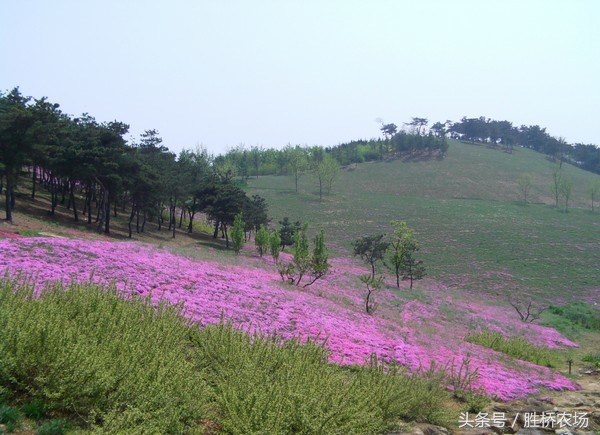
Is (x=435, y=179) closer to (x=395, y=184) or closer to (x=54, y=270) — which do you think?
(x=395, y=184)

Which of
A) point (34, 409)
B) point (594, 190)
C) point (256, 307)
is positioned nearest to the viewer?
point (34, 409)

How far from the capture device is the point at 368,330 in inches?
729

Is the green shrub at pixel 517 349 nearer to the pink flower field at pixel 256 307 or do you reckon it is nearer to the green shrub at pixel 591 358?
the green shrub at pixel 591 358

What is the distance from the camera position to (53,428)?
22.7 feet

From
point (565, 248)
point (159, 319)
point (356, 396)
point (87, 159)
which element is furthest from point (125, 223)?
point (565, 248)

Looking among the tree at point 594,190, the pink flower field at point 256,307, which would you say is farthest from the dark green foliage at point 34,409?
the tree at point 594,190

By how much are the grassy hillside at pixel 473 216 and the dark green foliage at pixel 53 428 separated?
1987 inches

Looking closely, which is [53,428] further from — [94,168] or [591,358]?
[94,168]

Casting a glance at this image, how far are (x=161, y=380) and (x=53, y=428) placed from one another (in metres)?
1.93

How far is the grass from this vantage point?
7.55 m

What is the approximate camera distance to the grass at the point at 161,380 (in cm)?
755

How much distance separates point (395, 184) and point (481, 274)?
2538 inches

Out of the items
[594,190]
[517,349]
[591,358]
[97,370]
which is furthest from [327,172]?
[97,370]

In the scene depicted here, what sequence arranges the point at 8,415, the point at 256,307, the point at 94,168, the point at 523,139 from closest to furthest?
the point at 8,415, the point at 256,307, the point at 94,168, the point at 523,139
